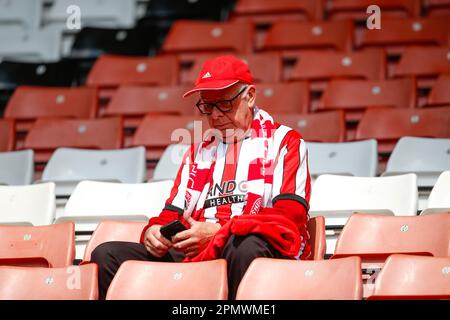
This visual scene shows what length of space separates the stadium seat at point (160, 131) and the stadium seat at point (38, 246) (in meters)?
1.40

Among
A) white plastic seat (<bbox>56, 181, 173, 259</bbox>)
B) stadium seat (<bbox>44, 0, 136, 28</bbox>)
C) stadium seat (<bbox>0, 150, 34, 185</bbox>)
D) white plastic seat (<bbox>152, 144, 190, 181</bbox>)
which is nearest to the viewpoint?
white plastic seat (<bbox>56, 181, 173, 259</bbox>)

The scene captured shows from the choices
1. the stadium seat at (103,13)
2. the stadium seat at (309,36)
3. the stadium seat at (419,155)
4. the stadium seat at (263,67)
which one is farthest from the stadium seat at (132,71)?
the stadium seat at (419,155)

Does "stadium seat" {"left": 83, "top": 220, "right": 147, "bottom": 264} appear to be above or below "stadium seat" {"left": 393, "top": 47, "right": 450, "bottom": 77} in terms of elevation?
below

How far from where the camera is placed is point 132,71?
18.6 feet

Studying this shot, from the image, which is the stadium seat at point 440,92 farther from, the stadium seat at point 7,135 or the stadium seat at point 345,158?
the stadium seat at point 7,135

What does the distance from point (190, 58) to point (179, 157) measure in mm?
1418

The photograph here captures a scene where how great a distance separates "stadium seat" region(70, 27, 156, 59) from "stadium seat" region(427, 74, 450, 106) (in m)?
1.91

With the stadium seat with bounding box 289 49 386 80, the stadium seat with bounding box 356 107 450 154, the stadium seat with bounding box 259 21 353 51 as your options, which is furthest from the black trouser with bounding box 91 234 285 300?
the stadium seat with bounding box 259 21 353 51

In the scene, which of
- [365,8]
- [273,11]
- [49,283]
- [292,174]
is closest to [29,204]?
[49,283]

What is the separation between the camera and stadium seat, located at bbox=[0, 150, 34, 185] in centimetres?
480

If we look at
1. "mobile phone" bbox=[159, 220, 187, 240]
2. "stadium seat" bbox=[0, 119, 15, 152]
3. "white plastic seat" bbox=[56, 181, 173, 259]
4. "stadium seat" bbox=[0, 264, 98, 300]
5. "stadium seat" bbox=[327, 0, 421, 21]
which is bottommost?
"stadium seat" bbox=[0, 264, 98, 300]

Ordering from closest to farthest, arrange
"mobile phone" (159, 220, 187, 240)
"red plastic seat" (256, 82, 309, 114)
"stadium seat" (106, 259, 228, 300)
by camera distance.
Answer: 1. "stadium seat" (106, 259, 228, 300)
2. "mobile phone" (159, 220, 187, 240)
3. "red plastic seat" (256, 82, 309, 114)

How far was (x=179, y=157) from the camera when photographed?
4.52 meters

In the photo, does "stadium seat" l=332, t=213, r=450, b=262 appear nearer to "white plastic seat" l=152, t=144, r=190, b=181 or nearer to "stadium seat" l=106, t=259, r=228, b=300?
"stadium seat" l=106, t=259, r=228, b=300
